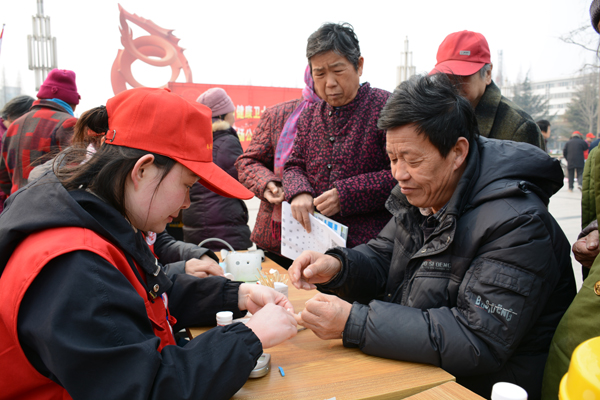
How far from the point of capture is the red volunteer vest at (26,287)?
0.92 m

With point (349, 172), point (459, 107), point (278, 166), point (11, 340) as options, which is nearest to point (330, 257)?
point (349, 172)

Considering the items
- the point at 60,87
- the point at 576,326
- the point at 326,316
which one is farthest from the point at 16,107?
the point at 576,326

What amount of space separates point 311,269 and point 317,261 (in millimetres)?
60

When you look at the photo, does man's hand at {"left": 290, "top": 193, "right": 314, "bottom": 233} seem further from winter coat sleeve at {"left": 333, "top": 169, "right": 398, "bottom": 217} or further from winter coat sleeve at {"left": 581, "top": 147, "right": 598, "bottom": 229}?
winter coat sleeve at {"left": 581, "top": 147, "right": 598, "bottom": 229}

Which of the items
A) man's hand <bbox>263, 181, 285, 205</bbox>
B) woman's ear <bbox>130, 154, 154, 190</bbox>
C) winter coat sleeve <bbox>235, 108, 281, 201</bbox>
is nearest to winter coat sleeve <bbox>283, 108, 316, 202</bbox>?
man's hand <bbox>263, 181, 285, 205</bbox>

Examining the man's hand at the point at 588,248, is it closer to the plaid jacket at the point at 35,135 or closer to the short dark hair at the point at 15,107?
the plaid jacket at the point at 35,135

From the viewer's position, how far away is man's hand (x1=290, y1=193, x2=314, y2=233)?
2.35 metres

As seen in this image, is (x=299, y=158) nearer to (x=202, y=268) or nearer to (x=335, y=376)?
(x=202, y=268)

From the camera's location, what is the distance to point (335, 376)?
125 centimetres

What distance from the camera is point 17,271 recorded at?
93cm

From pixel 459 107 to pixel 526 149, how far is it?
0.95ft

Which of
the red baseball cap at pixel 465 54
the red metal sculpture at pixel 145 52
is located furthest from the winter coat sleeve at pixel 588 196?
the red metal sculpture at pixel 145 52

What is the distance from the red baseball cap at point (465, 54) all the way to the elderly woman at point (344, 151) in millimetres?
474

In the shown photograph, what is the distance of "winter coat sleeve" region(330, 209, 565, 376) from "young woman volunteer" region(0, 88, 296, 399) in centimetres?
29
